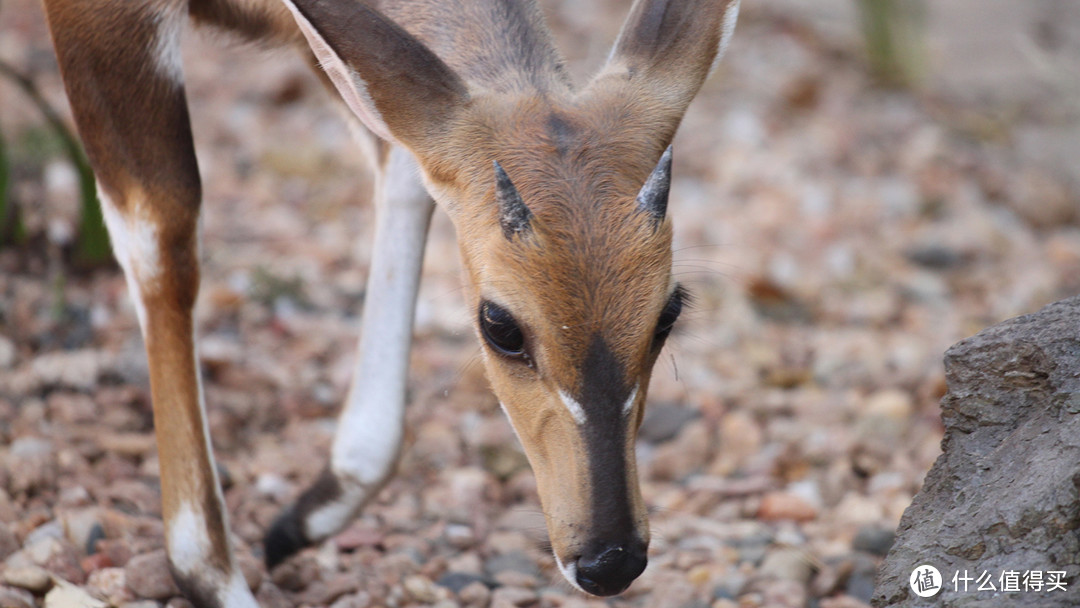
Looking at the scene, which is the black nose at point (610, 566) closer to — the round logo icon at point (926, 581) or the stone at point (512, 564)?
the round logo icon at point (926, 581)

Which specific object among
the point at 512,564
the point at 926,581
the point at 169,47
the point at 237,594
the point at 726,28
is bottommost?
the point at 512,564

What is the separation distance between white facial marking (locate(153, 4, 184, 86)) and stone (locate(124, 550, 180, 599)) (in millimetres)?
1827

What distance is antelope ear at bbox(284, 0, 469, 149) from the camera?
12.1 feet

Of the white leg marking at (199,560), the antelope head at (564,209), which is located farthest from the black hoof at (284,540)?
the antelope head at (564,209)

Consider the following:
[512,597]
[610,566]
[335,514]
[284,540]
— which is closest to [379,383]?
[335,514]

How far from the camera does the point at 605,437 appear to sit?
11.2 ft

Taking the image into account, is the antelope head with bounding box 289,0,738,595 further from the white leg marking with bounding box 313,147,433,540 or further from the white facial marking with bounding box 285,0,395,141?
the white leg marking with bounding box 313,147,433,540

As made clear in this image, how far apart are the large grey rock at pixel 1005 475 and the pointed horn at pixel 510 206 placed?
4.67 ft

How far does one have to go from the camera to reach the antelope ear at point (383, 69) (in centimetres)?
367

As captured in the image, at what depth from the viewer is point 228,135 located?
380 inches

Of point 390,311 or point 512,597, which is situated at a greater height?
point 390,311

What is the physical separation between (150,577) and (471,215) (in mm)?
1849

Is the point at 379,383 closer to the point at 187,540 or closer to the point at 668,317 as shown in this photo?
the point at 187,540

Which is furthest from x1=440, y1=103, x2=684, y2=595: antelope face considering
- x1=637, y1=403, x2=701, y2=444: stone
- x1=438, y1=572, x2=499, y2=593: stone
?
x1=637, y1=403, x2=701, y2=444: stone
